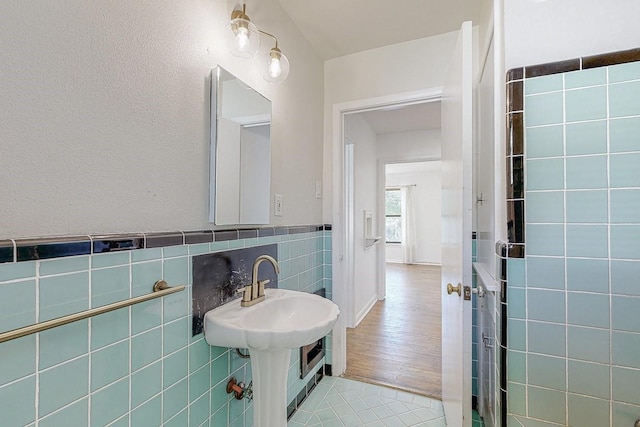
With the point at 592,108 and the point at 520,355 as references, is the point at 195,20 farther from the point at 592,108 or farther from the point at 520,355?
the point at 520,355

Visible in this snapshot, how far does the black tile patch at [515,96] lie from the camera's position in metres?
1.01

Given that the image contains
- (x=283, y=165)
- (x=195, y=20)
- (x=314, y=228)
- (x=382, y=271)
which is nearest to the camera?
(x=195, y=20)

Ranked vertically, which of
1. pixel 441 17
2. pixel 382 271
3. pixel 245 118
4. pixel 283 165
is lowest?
pixel 382 271

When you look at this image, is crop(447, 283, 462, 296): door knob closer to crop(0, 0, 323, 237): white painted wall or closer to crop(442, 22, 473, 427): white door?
crop(442, 22, 473, 427): white door

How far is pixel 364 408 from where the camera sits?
70.5 inches

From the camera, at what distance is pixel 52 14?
702mm

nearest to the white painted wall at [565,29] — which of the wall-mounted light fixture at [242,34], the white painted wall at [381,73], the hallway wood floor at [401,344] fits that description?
the white painted wall at [381,73]

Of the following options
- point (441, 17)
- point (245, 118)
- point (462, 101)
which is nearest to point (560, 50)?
point (462, 101)

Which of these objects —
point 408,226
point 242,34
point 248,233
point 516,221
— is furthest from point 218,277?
point 408,226

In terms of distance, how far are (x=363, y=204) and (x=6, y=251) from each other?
3230mm

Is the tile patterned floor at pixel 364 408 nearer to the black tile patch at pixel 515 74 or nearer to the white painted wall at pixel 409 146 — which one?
the black tile patch at pixel 515 74

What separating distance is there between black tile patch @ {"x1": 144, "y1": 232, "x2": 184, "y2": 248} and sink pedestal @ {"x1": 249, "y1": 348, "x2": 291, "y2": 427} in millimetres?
565

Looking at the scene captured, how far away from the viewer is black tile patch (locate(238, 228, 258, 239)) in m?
1.35

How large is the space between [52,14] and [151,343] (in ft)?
3.10
